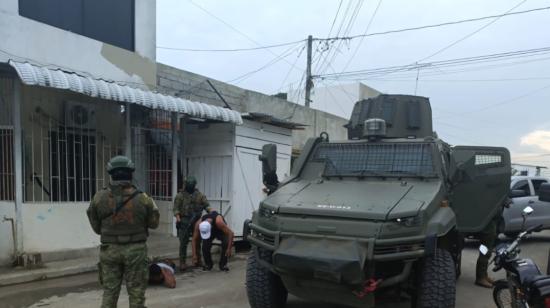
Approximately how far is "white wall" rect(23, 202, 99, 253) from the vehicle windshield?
165 inches

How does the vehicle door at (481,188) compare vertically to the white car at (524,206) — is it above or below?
above

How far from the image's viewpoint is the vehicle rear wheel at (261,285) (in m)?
5.08

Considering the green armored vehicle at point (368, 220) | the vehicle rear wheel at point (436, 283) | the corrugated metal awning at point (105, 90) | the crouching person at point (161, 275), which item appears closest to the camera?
the green armored vehicle at point (368, 220)

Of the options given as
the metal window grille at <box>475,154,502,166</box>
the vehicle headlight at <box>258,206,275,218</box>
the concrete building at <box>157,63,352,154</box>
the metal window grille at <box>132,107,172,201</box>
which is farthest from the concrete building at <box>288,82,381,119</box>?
the vehicle headlight at <box>258,206,275,218</box>

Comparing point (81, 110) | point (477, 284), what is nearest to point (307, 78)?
point (81, 110)

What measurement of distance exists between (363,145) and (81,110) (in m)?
5.33

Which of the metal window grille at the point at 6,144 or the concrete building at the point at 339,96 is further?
the concrete building at the point at 339,96

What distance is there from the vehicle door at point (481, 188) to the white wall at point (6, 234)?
5987 millimetres

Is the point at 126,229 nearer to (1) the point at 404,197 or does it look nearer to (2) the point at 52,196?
(1) the point at 404,197

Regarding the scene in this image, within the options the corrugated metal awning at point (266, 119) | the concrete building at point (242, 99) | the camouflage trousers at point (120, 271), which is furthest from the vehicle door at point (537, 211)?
the camouflage trousers at point (120, 271)

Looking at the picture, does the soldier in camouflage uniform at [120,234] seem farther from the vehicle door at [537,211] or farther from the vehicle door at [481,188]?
the vehicle door at [537,211]

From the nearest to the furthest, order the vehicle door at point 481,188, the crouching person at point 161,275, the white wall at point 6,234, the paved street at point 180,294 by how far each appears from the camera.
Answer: the paved street at point 180,294
the vehicle door at point 481,188
the crouching person at point 161,275
the white wall at point 6,234

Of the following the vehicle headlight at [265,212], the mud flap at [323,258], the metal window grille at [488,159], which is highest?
the metal window grille at [488,159]

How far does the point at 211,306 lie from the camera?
5750mm
